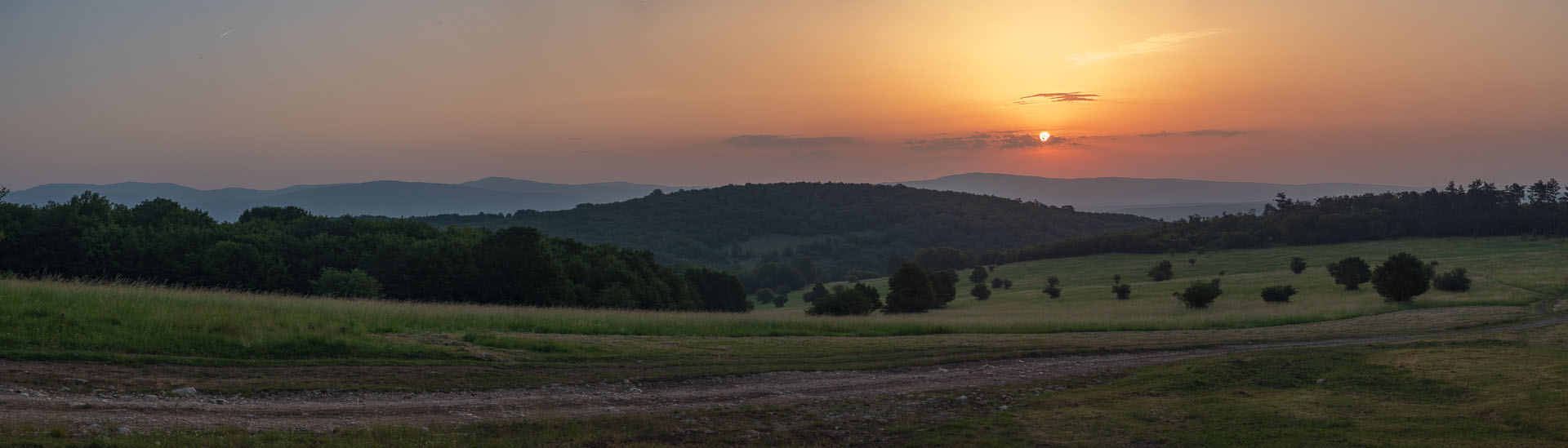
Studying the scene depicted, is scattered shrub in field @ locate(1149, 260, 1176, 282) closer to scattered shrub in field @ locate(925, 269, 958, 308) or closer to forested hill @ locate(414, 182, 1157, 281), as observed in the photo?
scattered shrub in field @ locate(925, 269, 958, 308)

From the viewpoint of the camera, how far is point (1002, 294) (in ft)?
223

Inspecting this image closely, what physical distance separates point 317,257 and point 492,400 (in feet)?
121

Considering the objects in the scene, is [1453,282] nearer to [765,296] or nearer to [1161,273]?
[1161,273]

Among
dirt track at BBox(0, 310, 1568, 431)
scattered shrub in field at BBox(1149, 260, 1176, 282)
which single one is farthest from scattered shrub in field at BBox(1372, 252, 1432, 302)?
scattered shrub in field at BBox(1149, 260, 1176, 282)

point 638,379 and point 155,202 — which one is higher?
point 155,202

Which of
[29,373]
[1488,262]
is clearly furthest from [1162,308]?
[29,373]

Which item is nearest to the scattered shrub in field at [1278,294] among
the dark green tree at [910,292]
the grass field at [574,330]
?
the grass field at [574,330]

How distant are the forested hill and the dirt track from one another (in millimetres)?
112021

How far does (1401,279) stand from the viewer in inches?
1576

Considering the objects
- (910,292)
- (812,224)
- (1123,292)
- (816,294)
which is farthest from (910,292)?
(812,224)

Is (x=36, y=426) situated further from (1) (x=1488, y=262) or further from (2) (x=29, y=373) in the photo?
(1) (x=1488, y=262)

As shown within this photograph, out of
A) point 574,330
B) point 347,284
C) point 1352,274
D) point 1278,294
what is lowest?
point 1278,294

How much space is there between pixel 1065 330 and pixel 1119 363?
10943 mm

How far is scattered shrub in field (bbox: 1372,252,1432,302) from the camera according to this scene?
39.9 meters
